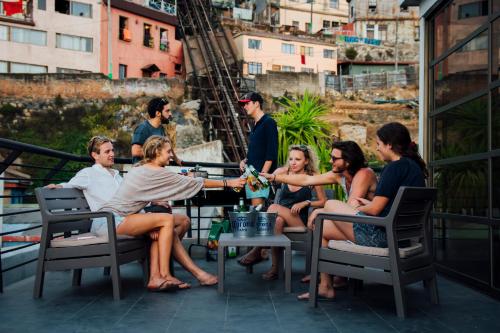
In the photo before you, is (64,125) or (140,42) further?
(140,42)

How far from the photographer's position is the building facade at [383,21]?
5597 cm

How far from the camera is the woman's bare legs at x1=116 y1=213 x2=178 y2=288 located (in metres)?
4.33

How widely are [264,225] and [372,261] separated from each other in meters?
1.07

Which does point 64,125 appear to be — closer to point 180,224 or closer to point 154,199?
point 180,224

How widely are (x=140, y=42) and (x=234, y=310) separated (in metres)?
37.2

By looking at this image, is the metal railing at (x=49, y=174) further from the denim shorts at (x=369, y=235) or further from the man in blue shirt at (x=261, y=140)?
the denim shorts at (x=369, y=235)

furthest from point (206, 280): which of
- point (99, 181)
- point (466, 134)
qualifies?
point (466, 134)

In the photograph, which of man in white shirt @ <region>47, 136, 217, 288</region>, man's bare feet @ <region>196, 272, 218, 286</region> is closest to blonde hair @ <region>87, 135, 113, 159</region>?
man in white shirt @ <region>47, 136, 217, 288</region>

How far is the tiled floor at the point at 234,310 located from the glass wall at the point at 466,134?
43 cm

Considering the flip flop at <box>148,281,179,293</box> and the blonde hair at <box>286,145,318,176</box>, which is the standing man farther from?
the flip flop at <box>148,281,179,293</box>

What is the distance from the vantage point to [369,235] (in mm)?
3779

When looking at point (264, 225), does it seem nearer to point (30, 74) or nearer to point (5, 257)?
point (5, 257)

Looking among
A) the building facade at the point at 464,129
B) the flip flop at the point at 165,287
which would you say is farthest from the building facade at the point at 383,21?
the flip flop at the point at 165,287

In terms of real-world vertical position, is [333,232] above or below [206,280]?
above
